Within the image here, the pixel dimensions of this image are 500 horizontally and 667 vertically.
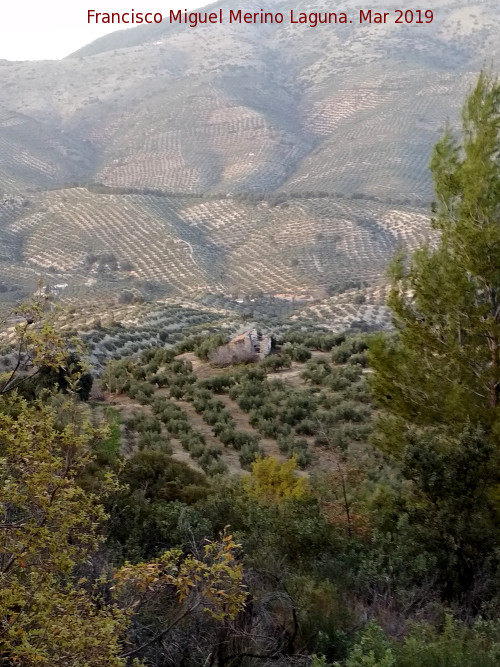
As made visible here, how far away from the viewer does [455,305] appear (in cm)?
927

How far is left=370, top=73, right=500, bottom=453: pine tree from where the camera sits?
9.03 metres

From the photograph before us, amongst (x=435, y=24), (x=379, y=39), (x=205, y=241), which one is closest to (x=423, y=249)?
(x=205, y=241)

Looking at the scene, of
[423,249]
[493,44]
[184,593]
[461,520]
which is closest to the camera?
[184,593]

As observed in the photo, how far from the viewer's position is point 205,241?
2955 inches

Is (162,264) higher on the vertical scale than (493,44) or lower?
lower

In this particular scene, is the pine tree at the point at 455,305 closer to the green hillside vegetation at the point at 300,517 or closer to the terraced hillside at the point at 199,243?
the green hillside vegetation at the point at 300,517

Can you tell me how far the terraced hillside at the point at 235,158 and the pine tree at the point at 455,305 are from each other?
1307 inches

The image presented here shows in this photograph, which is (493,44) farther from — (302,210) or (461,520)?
(461,520)

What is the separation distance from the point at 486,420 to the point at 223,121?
423ft

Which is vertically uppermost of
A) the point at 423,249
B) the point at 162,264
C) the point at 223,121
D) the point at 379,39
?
the point at 379,39

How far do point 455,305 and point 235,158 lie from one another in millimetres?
115619

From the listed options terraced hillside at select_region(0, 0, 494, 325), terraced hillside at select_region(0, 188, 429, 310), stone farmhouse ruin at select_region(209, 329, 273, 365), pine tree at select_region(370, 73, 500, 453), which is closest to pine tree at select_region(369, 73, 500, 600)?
pine tree at select_region(370, 73, 500, 453)

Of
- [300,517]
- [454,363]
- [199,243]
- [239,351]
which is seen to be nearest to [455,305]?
[454,363]

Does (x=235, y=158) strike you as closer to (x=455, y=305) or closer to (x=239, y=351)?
(x=239, y=351)
